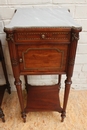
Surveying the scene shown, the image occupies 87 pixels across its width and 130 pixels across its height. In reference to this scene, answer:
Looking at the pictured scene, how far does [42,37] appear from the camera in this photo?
664 millimetres

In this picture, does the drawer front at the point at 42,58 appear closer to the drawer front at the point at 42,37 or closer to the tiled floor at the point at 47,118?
the drawer front at the point at 42,37

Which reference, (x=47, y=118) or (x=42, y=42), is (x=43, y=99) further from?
(x=42, y=42)

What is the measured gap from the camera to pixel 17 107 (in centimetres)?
125

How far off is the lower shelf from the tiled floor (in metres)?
0.14

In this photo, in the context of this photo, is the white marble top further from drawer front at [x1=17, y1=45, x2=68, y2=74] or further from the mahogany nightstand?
drawer front at [x1=17, y1=45, x2=68, y2=74]

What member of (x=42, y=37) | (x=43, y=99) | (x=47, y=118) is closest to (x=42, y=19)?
(x=42, y=37)

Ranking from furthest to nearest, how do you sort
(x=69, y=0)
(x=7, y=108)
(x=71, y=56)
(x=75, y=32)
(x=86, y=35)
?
(x=7, y=108), (x=86, y=35), (x=69, y=0), (x=71, y=56), (x=75, y=32)

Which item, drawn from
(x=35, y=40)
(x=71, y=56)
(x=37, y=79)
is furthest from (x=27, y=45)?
(x=37, y=79)

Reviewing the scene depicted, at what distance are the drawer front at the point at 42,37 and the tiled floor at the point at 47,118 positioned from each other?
774mm

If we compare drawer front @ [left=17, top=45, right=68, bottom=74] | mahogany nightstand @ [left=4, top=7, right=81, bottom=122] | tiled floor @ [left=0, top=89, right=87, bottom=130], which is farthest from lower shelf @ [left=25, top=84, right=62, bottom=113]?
drawer front @ [left=17, top=45, right=68, bottom=74]

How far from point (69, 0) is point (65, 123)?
1.00 metres

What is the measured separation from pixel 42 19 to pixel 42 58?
0.22 metres

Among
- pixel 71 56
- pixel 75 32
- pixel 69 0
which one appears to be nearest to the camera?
pixel 75 32

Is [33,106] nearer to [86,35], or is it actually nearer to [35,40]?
[35,40]
